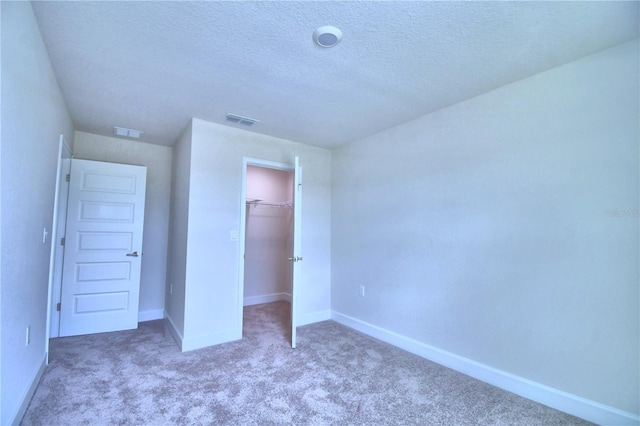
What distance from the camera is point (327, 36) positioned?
70.3 inches

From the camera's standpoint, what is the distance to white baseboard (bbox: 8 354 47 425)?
1772 mm

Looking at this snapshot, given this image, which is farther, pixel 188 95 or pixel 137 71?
pixel 188 95

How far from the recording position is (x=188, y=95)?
2.62 metres

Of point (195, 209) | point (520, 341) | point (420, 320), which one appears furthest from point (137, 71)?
point (520, 341)

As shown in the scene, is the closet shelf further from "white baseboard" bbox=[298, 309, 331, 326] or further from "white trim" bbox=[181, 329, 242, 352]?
"white trim" bbox=[181, 329, 242, 352]

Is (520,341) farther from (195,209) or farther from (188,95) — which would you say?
(188,95)

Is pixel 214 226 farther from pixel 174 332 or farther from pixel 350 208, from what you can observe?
pixel 350 208

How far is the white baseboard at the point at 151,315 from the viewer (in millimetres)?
3977

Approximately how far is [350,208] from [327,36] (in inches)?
94.5

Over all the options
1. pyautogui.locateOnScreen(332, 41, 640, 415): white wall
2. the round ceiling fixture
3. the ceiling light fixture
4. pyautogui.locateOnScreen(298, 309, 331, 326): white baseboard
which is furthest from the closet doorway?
the round ceiling fixture

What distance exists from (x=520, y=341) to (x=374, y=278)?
5.07ft

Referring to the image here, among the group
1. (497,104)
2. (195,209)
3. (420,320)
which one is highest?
(497,104)

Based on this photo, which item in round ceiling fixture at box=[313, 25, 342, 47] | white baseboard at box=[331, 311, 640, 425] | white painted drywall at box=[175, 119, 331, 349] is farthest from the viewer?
white painted drywall at box=[175, 119, 331, 349]

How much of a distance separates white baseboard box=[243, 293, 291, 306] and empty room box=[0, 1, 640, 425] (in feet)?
3.26
